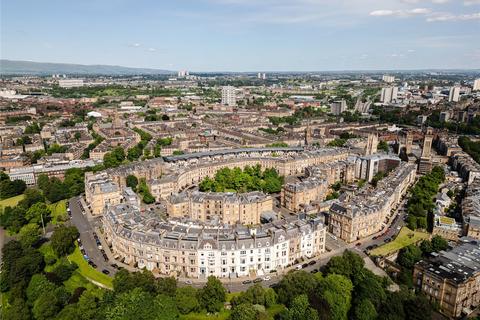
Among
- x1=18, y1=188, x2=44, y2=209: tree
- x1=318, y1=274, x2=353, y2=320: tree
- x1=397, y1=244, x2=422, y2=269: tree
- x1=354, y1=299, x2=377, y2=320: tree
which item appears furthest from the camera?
x1=18, y1=188, x2=44, y2=209: tree

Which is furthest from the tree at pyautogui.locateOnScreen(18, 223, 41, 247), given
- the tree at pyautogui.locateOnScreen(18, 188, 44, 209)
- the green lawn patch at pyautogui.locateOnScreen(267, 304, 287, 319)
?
the green lawn patch at pyautogui.locateOnScreen(267, 304, 287, 319)

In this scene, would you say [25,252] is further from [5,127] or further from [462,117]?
[462,117]

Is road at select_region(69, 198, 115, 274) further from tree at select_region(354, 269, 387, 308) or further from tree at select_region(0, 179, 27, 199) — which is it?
tree at select_region(354, 269, 387, 308)

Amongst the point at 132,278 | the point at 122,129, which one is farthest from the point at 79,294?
the point at 122,129

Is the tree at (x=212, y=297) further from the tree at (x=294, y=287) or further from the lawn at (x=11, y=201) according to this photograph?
the lawn at (x=11, y=201)

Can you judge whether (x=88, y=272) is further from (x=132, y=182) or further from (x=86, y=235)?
(x=132, y=182)
